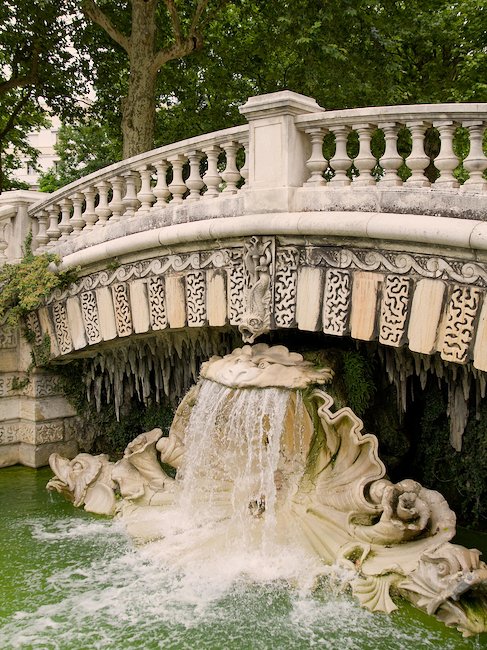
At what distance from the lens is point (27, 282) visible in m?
8.66

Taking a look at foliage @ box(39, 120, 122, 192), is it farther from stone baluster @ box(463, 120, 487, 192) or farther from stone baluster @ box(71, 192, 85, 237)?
stone baluster @ box(463, 120, 487, 192)

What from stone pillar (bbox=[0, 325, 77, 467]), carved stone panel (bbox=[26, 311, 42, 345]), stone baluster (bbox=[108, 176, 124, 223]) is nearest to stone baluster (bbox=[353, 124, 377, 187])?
stone baluster (bbox=[108, 176, 124, 223])

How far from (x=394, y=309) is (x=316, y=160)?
151cm

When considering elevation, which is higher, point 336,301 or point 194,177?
point 194,177

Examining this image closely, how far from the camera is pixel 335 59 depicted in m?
11.6

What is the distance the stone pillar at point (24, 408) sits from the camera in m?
9.40

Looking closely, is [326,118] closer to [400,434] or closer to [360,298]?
[360,298]

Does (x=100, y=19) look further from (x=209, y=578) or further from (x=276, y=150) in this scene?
(x=209, y=578)

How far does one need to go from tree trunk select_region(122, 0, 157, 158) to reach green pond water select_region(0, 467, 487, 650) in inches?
254

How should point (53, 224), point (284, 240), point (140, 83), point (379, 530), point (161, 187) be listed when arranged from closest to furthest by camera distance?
1. point (379, 530)
2. point (284, 240)
3. point (161, 187)
4. point (53, 224)
5. point (140, 83)

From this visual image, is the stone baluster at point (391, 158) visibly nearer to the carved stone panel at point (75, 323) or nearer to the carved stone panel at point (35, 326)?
the carved stone panel at point (75, 323)

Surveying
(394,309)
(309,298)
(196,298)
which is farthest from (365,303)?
(196,298)

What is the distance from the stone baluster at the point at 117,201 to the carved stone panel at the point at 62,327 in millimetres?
1352

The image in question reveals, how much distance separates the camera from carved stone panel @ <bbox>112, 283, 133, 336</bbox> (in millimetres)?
8195
